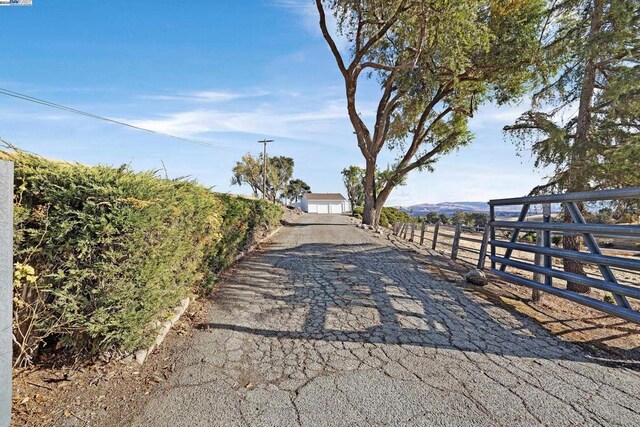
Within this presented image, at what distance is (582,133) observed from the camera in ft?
26.3

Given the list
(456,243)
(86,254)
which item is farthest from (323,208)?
(86,254)

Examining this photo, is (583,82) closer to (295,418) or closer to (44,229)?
(295,418)

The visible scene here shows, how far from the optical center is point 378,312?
4.02 meters

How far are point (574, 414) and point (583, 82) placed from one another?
888 cm

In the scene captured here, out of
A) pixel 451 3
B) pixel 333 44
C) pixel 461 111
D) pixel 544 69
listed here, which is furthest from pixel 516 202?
pixel 461 111

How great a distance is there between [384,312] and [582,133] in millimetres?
7802

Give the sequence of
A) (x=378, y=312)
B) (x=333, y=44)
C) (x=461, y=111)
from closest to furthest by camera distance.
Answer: (x=378, y=312) < (x=333, y=44) < (x=461, y=111)

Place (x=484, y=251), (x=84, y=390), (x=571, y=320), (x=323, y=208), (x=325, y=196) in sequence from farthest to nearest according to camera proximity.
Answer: (x=325, y=196) < (x=323, y=208) < (x=484, y=251) < (x=571, y=320) < (x=84, y=390)

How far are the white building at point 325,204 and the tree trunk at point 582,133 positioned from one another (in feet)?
189

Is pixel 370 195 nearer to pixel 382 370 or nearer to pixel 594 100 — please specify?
pixel 594 100

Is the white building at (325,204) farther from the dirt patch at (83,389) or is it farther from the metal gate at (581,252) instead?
the dirt patch at (83,389)

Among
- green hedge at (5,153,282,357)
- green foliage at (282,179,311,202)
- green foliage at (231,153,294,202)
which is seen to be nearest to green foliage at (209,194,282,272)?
green hedge at (5,153,282,357)

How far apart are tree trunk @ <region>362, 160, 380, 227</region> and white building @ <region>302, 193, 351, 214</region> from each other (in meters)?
45.9

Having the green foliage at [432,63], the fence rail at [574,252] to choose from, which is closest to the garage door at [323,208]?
the green foliage at [432,63]
